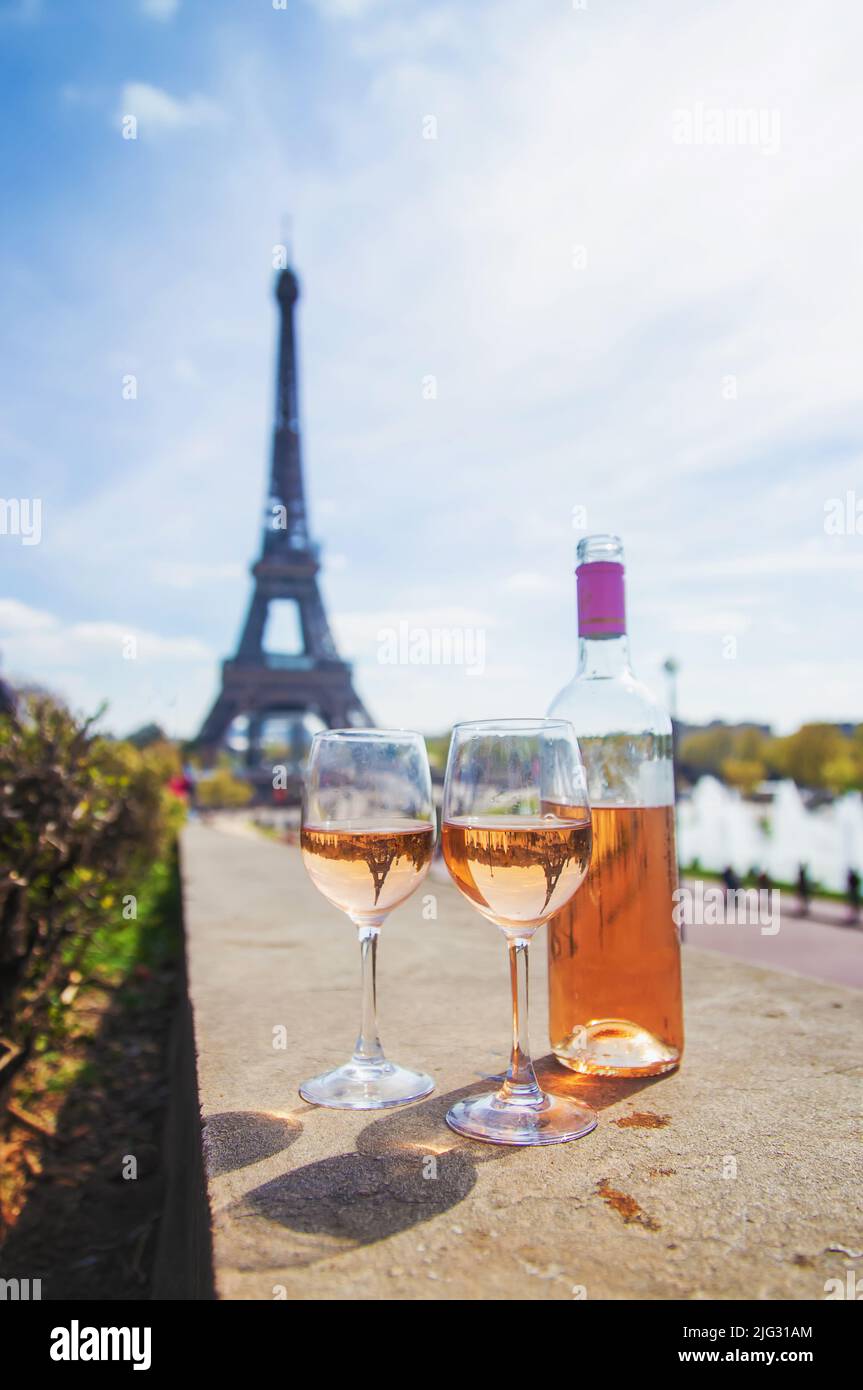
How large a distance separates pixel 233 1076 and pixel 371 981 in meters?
0.28

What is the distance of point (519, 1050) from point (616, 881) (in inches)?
11.8

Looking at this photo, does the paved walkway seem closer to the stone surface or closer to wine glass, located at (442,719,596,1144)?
the stone surface

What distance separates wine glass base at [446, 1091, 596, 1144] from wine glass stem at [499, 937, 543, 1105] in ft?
0.04

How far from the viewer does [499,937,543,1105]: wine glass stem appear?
44.2 inches

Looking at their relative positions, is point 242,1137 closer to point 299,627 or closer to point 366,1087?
point 366,1087

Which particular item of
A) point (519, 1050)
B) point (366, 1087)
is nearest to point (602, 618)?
point (519, 1050)

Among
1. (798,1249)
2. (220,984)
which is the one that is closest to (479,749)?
(798,1249)

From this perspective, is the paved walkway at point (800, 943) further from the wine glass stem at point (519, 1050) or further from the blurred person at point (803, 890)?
the wine glass stem at point (519, 1050)

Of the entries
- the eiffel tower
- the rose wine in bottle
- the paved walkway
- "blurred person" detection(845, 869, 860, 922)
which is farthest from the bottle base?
the eiffel tower

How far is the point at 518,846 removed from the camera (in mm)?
1091

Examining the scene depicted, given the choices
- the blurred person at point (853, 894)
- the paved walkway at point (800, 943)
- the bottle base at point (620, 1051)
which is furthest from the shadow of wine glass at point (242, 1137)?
the blurred person at point (853, 894)

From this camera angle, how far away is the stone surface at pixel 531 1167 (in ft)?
2.56

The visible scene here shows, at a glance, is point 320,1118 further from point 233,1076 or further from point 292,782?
point 292,782

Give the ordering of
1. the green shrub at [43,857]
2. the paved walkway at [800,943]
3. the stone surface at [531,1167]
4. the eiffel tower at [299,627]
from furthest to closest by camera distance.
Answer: the eiffel tower at [299,627] → the paved walkway at [800,943] → the green shrub at [43,857] → the stone surface at [531,1167]
